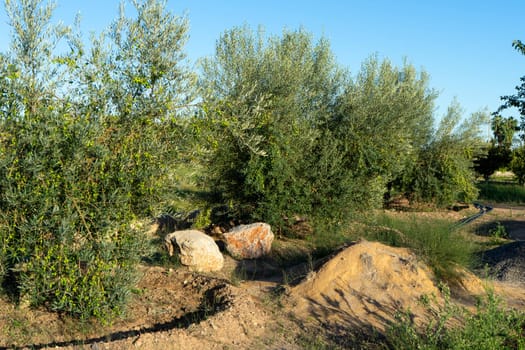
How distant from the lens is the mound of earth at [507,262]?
10.4 m

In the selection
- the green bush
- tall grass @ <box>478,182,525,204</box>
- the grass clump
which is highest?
the green bush

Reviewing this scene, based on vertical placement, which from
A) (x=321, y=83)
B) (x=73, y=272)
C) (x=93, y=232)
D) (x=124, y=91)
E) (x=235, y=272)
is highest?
(x=321, y=83)

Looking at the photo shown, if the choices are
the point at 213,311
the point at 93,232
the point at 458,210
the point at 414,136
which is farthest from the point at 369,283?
the point at 458,210

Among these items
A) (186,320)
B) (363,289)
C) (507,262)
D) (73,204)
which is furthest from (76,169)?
(507,262)

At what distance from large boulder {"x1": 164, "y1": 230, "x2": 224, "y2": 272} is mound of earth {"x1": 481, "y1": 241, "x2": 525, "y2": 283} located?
5.06 metres

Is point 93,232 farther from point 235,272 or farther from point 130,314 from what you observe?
point 235,272

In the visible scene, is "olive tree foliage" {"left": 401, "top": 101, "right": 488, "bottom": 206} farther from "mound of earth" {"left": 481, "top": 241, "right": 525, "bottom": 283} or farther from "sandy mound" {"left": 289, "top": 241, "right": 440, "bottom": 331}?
"sandy mound" {"left": 289, "top": 241, "right": 440, "bottom": 331}

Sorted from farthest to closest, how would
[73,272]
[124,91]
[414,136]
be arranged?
[414,136]
[124,91]
[73,272]

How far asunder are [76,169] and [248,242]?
5983mm

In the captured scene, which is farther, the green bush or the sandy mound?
the sandy mound

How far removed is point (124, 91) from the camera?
698cm

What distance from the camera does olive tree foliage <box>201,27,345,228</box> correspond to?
12719 mm

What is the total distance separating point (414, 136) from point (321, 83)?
762 centimetres

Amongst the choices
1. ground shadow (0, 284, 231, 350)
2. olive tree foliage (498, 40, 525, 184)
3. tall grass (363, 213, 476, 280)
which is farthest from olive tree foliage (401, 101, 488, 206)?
ground shadow (0, 284, 231, 350)
